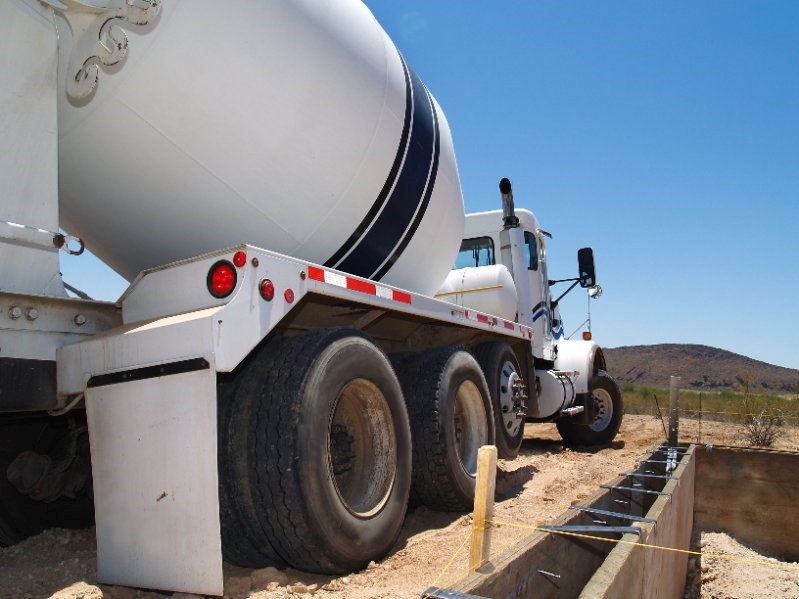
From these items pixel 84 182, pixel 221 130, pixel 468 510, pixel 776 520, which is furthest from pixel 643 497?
pixel 84 182

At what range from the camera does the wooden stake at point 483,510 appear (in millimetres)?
2340

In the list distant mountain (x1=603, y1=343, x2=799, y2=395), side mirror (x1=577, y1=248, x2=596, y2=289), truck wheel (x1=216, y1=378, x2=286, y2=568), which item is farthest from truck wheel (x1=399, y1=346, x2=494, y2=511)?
distant mountain (x1=603, y1=343, x2=799, y2=395)

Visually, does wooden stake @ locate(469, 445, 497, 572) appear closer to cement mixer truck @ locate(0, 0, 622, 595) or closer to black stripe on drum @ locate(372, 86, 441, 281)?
cement mixer truck @ locate(0, 0, 622, 595)

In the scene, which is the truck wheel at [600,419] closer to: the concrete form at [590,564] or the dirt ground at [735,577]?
the dirt ground at [735,577]

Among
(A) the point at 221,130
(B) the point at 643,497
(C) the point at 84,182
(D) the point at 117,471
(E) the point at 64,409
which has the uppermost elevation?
(A) the point at 221,130

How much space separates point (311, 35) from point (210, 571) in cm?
263

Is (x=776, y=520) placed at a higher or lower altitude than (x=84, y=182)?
lower

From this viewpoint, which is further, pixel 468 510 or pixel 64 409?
pixel 468 510

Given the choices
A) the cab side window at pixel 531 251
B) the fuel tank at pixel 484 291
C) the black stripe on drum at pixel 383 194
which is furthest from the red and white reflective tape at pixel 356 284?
the cab side window at pixel 531 251

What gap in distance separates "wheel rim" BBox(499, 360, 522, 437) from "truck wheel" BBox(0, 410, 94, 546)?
3419mm

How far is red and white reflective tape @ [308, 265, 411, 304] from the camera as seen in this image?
3100 mm

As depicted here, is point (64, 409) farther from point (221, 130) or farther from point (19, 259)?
point (221, 130)

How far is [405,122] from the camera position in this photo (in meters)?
4.14

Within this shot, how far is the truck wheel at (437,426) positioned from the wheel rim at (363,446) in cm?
73
